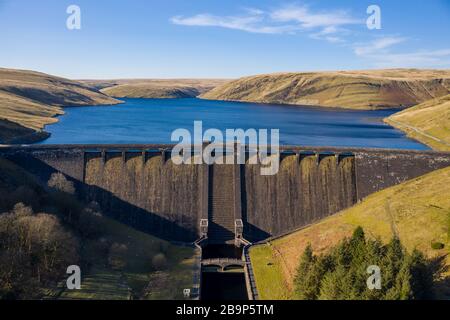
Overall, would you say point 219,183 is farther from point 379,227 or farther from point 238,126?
point 238,126

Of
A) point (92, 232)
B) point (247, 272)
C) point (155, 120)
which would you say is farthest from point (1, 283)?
point (155, 120)

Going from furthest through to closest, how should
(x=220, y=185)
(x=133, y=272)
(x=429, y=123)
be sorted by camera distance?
(x=429, y=123), (x=220, y=185), (x=133, y=272)

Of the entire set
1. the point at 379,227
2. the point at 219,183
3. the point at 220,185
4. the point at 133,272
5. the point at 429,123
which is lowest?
the point at 133,272

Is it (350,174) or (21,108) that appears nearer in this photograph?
(350,174)

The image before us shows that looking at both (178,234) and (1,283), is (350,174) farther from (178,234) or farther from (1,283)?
(1,283)

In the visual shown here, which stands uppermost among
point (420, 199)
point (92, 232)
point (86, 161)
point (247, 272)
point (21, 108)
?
point (21, 108)

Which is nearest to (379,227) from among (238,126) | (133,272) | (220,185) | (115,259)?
(220,185)
